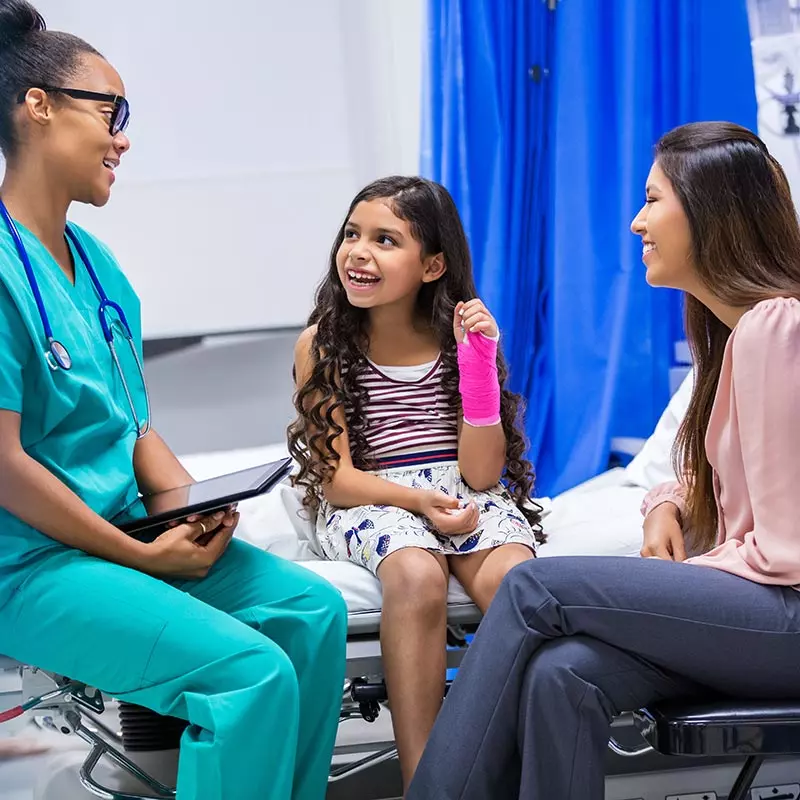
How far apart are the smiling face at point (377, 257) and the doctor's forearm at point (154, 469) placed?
47 cm

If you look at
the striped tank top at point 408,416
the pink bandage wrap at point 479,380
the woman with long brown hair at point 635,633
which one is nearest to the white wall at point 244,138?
the striped tank top at point 408,416

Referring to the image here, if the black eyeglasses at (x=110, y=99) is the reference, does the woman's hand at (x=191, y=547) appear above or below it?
below

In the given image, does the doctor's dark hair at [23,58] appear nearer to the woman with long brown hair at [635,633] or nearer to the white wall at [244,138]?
the woman with long brown hair at [635,633]

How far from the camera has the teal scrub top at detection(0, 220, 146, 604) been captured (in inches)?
56.6

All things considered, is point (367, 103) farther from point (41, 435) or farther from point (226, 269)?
point (41, 435)

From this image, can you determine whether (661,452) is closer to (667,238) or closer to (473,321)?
(473,321)

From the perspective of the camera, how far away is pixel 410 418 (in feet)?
6.54

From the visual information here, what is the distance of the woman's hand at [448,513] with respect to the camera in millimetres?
1795

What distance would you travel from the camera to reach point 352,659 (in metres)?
1.74

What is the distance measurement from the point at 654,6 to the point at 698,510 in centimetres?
162

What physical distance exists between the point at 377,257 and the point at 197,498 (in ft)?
2.11

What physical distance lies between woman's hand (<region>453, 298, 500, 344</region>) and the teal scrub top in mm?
574

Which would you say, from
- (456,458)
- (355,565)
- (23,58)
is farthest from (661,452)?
(23,58)

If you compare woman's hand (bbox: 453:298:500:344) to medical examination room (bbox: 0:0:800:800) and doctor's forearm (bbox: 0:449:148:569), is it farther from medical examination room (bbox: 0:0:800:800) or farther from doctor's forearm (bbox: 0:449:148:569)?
doctor's forearm (bbox: 0:449:148:569)
